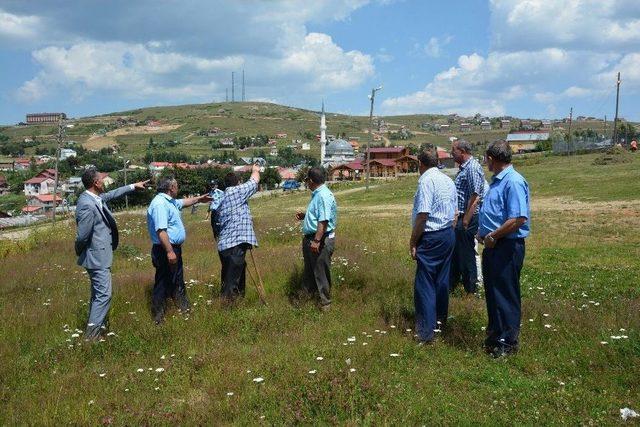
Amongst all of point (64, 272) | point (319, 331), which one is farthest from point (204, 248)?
point (319, 331)

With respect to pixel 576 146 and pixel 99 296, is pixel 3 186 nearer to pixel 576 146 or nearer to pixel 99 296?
pixel 576 146

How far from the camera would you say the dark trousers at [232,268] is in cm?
725

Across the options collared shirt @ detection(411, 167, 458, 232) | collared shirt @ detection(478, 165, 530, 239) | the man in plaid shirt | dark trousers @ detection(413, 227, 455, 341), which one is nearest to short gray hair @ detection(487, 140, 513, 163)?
collared shirt @ detection(478, 165, 530, 239)

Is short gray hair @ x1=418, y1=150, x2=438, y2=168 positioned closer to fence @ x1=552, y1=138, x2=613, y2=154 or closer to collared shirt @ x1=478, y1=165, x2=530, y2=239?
collared shirt @ x1=478, y1=165, x2=530, y2=239

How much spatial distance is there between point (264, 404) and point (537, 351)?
8.98 ft

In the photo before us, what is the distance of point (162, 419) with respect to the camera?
160 inches

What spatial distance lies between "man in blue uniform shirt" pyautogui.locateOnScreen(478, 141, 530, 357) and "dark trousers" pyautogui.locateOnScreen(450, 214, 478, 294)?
227cm

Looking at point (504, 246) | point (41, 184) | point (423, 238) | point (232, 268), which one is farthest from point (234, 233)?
point (41, 184)

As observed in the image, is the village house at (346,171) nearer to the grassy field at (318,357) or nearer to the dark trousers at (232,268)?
the grassy field at (318,357)

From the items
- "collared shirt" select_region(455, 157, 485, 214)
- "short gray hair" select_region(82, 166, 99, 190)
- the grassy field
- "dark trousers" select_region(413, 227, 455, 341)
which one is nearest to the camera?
the grassy field

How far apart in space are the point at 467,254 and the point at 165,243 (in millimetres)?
4133

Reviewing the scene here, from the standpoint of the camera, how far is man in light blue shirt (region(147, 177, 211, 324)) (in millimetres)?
6883

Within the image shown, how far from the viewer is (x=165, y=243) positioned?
6.79 m

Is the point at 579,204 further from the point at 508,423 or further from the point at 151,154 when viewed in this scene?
the point at 151,154
